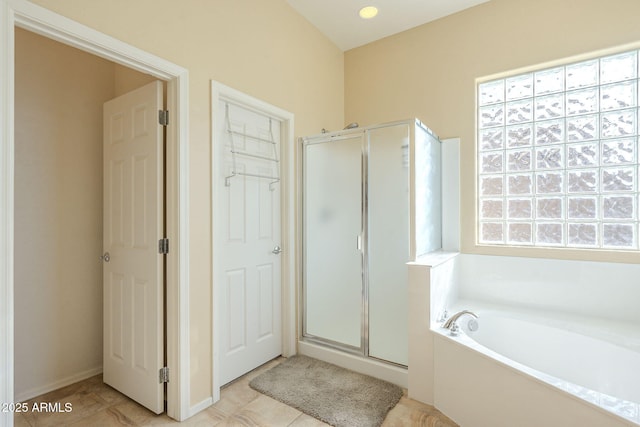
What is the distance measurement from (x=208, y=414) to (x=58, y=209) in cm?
173

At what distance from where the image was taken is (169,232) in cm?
189

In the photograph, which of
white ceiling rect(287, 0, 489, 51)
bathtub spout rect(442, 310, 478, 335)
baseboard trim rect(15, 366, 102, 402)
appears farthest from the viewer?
white ceiling rect(287, 0, 489, 51)

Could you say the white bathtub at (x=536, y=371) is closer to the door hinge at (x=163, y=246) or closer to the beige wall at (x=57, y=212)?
the door hinge at (x=163, y=246)

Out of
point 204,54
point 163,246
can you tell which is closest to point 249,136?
point 204,54

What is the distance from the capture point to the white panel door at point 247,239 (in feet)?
7.43

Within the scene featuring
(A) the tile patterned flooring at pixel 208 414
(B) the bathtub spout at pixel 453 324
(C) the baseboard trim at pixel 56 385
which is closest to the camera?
(A) the tile patterned flooring at pixel 208 414

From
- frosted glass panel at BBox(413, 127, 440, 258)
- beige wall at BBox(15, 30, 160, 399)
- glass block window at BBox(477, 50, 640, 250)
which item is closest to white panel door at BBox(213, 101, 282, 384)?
beige wall at BBox(15, 30, 160, 399)

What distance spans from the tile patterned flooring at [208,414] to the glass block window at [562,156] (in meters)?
1.53

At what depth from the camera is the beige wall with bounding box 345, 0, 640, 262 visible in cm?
230

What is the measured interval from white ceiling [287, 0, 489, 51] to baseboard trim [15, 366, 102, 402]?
3.33 meters

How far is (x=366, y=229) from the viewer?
98.5 inches

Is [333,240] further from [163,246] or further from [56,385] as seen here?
[56,385]

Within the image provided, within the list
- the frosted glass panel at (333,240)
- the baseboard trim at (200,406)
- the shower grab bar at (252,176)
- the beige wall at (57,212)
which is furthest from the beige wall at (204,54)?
the beige wall at (57,212)

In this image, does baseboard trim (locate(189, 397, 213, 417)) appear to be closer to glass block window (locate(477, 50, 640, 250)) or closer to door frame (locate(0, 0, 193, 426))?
door frame (locate(0, 0, 193, 426))
